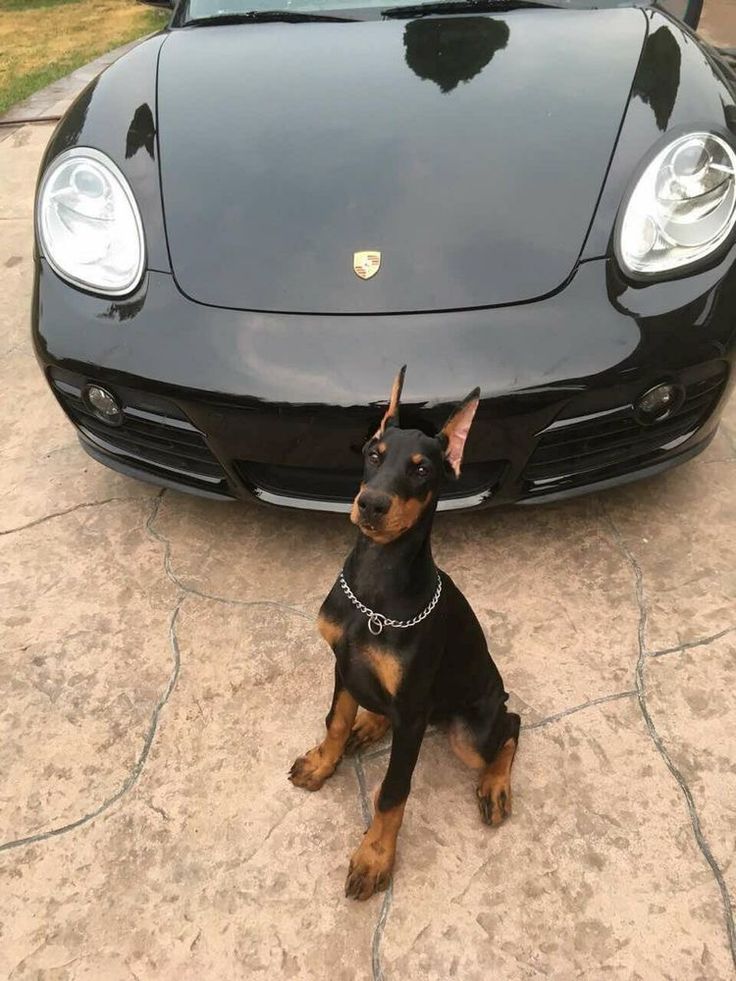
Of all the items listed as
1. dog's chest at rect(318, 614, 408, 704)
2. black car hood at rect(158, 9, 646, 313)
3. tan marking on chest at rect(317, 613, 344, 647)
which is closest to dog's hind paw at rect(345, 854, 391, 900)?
dog's chest at rect(318, 614, 408, 704)

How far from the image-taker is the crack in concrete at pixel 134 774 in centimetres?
160

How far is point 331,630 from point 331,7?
2.18 meters

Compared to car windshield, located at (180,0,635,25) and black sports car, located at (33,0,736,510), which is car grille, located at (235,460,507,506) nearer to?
black sports car, located at (33,0,736,510)

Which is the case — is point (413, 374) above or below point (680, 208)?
below

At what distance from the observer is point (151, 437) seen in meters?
2.02

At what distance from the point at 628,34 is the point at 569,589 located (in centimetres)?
162

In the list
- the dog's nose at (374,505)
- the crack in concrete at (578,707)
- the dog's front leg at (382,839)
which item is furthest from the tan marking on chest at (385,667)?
the crack in concrete at (578,707)

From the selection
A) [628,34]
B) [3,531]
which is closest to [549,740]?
[3,531]

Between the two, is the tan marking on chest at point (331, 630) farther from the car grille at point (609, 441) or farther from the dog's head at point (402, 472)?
the car grille at point (609, 441)

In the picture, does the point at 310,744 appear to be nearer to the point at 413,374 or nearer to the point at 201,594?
the point at 201,594

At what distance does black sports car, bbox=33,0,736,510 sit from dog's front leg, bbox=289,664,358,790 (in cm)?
57

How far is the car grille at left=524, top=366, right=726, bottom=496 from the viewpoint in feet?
6.02

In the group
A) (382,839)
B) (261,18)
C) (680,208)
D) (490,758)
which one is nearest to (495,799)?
(490,758)

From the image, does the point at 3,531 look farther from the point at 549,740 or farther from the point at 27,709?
the point at 549,740
